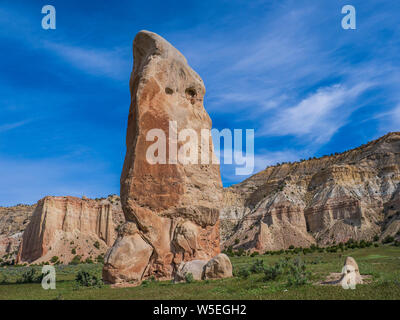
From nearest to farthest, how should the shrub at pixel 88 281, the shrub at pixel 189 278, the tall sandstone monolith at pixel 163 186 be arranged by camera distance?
the shrub at pixel 189 278 → the shrub at pixel 88 281 → the tall sandstone monolith at pixel 163 186

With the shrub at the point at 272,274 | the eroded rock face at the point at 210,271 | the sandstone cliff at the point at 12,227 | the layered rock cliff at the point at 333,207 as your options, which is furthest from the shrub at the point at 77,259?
the shrub at the point at 272,274

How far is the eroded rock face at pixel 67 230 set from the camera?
61281 millimetres

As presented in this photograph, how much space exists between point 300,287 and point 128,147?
11203 millimetres

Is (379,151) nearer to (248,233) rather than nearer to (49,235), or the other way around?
(248,233)

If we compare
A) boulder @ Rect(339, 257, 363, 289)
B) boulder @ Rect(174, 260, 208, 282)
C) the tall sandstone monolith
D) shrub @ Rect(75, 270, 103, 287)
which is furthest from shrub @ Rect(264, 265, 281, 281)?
shrub @ Rect(75, 270, 103, 287)

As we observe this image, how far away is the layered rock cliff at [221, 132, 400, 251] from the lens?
52.9 metres

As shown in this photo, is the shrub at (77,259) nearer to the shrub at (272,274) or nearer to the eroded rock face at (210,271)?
the eroded rock face at (210,271)

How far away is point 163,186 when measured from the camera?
53.4 feet

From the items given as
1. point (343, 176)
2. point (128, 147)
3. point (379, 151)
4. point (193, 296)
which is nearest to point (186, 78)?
point (128, 147)

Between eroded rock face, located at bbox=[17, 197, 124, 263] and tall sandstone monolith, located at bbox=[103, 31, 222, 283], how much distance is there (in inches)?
1906

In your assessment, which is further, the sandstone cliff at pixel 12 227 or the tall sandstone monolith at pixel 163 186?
the sandstone cliff at pixel 12 227

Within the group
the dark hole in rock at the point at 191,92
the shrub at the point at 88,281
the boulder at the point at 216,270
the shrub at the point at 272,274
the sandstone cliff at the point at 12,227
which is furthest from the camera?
the sandstone cliff at the point at 12,227

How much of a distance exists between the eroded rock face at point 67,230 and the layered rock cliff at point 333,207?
2367cm
